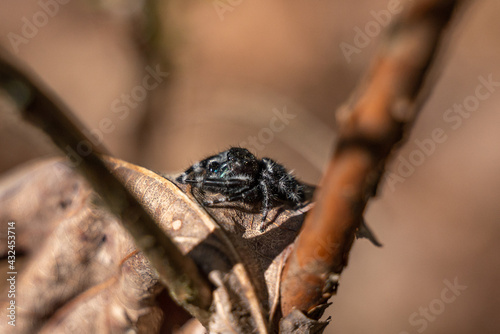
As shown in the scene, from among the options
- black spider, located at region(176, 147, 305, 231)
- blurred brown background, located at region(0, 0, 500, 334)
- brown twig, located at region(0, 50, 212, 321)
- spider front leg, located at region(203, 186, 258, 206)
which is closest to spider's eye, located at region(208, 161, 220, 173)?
black spider, located at region(176, 147, 305, 231)

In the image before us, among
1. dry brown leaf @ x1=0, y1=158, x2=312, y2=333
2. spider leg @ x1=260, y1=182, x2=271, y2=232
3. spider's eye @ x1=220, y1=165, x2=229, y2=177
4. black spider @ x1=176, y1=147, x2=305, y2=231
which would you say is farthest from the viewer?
spider's eye @ x1=220, y1=165, x2=229, y2=177

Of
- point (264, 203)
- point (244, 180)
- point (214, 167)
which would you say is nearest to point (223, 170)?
point (214, 167)

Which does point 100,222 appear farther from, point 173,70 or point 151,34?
point 173,70

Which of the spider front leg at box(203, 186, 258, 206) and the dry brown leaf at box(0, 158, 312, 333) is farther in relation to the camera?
the spider front leg at box(203, 186, 258, 206)

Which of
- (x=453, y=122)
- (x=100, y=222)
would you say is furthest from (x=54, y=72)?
(x=453, y=122)

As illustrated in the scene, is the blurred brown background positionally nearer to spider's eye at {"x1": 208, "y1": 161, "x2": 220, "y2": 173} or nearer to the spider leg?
spider's eye at {"x1": 208, "y1": 161, "x2": 220, "y2": 173}

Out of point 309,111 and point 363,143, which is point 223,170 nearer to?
point 363,143
